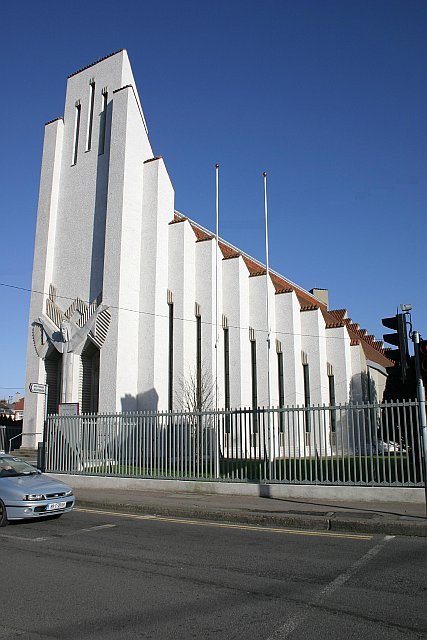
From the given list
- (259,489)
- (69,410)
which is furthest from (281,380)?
(259,489)

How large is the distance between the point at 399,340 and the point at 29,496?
7.67m

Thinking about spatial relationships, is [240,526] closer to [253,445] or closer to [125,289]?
[253,445]

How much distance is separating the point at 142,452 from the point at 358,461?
655cm

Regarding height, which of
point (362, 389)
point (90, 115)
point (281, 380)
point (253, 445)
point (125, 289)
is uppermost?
point (90, 115)

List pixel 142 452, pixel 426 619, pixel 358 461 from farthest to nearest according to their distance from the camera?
A: pixel 142 452 → pixel 358 461 → pixel 426 619

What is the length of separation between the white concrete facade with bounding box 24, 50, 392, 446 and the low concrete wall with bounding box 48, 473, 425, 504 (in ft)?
35.1

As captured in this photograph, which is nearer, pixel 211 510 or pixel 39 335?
pixel 211 510

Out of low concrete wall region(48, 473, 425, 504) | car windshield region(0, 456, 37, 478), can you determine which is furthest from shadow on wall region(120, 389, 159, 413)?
car windshield region(0, 456, 37, 478)

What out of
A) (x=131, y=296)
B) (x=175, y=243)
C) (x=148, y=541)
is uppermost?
(x=175, y=243)

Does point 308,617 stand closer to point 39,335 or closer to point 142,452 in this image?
point 142,452

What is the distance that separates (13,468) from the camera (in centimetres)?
1220

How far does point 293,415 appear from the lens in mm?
14945

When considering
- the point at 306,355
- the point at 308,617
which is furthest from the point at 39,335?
the point at 308,617

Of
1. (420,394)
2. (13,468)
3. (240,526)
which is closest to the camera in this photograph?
(240,526)
